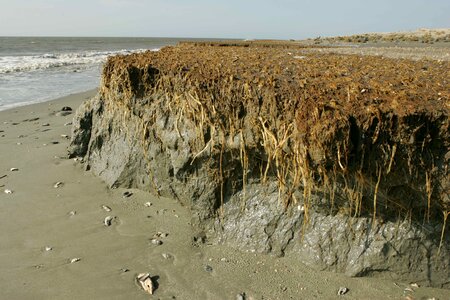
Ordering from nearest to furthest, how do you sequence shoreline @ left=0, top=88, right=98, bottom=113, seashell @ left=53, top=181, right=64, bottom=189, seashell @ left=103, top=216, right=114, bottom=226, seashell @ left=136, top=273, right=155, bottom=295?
seashell @ left=136, top=273, right=155, bottom=295 < seashell @ left=103, top=216, right=114, bottom=226 < seashell @ left=53, top=181, right=64, bottom=189 < shoreline @ left=0, top=88, right=98, bottom=113

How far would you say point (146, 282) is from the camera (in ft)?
10.6

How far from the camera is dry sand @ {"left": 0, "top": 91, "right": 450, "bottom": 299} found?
3158 millimetres

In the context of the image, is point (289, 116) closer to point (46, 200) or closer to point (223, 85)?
point (223, 85)

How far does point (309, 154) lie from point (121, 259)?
202cm

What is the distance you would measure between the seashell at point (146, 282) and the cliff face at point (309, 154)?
761 mm

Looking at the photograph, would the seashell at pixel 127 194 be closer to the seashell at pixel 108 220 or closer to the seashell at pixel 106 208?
the seashell at pixel 106 208

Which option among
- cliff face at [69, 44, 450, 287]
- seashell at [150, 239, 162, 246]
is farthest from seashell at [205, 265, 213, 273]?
seashell at [150, 239, 162, 246]

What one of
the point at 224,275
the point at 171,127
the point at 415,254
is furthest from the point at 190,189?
the point at 415,254

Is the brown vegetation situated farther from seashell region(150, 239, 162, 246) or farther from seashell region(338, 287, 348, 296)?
seashell region(150, 239, 162, 246)

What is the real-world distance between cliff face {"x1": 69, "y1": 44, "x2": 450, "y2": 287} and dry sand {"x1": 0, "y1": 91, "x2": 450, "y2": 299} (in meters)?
0.17

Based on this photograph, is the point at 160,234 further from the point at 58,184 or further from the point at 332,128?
the point at 332,128

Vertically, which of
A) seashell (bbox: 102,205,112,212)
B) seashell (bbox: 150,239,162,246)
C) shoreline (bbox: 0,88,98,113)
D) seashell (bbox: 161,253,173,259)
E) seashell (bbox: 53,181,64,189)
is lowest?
seashell (bbox: 161,253,173,259)

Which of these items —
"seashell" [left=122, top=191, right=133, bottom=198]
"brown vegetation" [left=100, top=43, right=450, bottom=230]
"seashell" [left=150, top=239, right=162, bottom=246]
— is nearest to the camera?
"brown vegetation" [left=100, top=43, right=450, bottom=230]

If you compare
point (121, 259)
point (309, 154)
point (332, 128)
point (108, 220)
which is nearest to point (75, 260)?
point (121, 259)
